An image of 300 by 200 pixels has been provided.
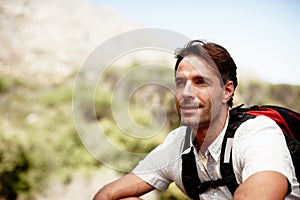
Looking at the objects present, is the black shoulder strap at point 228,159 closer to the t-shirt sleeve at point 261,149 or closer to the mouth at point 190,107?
the t-shirt sleeve at point 261,149

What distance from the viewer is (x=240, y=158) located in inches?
58.7

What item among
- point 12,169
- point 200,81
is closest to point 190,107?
point 200,81

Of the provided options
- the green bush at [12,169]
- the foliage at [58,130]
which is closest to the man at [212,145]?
the foliage at [58,130]

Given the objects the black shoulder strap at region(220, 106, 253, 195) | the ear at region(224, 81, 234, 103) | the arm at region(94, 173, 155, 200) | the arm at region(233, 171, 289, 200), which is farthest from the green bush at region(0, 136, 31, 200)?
the arm at region(233, 171, 289, 200)

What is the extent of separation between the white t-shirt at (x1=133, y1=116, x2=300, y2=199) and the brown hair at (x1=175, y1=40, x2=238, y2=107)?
32 centimetres

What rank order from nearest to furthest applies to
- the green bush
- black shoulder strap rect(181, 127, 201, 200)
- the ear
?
black shoulder strap rect(181, 127, 201, 200), the ear, the green bush

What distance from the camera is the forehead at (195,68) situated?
181 centimetres

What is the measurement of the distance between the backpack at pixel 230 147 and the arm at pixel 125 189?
0.29m

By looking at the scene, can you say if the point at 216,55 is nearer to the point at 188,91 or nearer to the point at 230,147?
the point at 188,91

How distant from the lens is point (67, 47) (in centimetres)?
2200

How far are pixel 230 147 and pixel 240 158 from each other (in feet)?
0.26

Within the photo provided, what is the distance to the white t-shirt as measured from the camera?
138 cm

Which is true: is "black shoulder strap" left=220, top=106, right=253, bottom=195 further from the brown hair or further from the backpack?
the brown hair

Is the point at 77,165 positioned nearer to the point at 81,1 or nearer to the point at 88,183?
the point at 88,183
